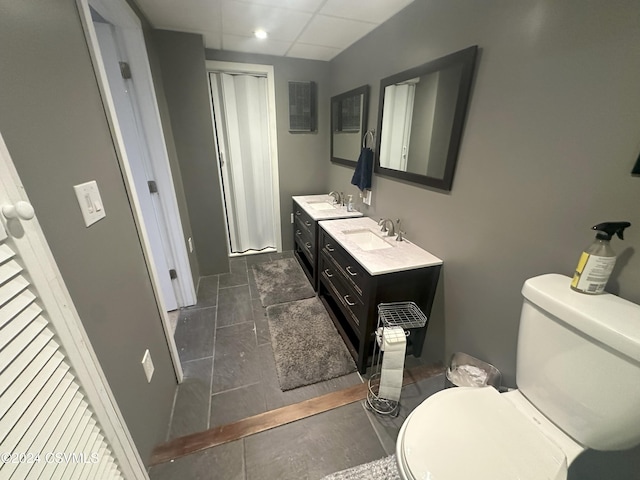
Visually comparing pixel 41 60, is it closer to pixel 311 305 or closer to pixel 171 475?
pixel 171 475

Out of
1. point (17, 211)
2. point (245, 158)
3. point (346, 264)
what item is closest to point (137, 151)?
point (245, 158)

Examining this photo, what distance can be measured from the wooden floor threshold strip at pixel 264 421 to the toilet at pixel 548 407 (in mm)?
637

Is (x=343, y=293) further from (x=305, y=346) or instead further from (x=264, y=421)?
(x=264, y=421)

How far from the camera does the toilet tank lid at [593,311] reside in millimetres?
685

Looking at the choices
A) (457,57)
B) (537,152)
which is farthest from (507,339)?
(457,57)

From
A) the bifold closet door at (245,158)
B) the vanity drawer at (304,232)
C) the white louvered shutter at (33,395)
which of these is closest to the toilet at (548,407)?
the white louvered shutter at (33,395)

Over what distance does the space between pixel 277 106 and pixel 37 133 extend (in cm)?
247

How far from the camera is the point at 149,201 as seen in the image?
2.00 meters

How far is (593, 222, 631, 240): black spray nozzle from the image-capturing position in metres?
0.78

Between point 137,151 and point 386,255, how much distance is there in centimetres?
197

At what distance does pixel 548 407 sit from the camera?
91 centimetres

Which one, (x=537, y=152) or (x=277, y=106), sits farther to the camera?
(x=277, y=106)

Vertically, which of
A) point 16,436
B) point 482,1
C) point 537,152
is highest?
point 482,1

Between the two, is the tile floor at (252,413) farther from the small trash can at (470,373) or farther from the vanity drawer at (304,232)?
the vanity drawer at (304,232)
